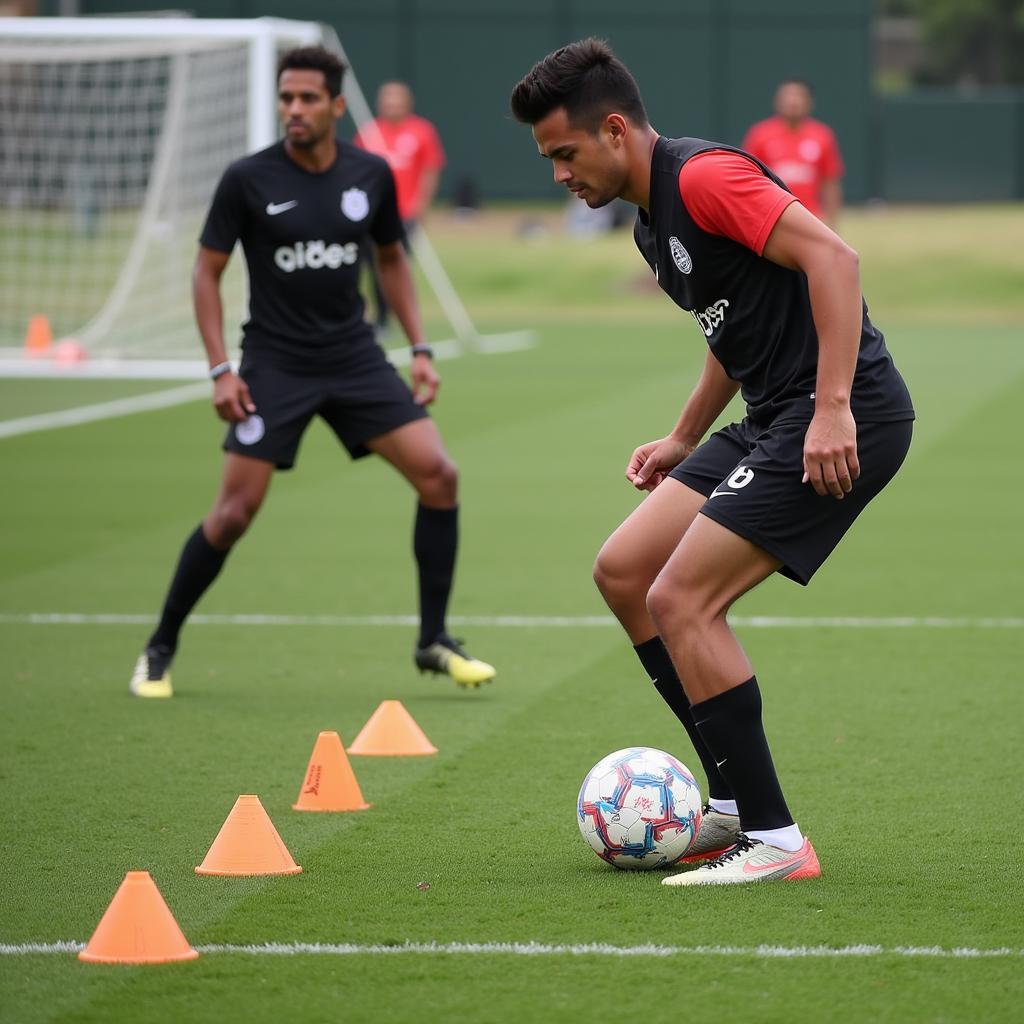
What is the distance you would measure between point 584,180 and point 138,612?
15.8ft

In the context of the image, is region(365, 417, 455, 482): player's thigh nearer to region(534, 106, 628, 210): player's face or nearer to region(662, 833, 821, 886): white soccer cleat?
region(534, 106, 628, 210): player's face

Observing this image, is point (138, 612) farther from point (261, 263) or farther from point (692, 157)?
point (692, 157)

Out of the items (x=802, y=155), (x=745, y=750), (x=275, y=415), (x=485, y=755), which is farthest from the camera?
(x=802, y=155)

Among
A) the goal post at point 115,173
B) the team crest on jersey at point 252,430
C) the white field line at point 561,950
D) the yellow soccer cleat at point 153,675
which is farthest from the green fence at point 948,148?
the white field line at point 561,950

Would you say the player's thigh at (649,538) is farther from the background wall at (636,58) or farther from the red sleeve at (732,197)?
the background wall at (636,58)

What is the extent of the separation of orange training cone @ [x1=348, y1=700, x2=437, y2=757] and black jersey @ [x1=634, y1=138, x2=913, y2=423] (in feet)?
6.54

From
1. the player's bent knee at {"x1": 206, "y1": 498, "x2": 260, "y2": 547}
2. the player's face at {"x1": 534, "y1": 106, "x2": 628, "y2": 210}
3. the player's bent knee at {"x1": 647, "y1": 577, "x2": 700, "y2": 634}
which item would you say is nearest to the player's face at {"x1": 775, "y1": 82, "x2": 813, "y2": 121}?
the player's bent knee at {"x1": 206, "y1": 498, "x2": 260, "y2": 547}

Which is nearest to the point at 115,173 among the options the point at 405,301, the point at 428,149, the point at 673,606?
the point at 428,149

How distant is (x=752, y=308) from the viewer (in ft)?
15.4

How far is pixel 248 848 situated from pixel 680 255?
70.9 inches

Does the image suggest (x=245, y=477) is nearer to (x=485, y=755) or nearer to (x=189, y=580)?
(x=189, y=580)

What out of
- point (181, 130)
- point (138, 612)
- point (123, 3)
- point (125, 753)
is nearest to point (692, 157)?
point (125, 753)

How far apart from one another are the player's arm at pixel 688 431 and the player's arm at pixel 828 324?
0.68m

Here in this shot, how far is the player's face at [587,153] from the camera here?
4633 mm
